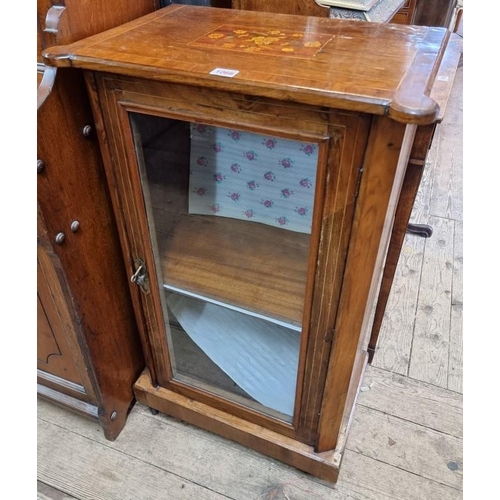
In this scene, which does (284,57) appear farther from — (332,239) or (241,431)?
(241,431)

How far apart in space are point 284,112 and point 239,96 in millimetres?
66

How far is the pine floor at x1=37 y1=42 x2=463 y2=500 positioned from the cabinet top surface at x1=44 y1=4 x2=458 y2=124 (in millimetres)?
866

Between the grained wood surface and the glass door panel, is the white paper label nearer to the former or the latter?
the glass door panel

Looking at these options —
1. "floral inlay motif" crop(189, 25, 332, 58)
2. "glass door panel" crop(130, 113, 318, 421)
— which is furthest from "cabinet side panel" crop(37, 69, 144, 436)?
"floral inlay motif" crop(189, 25, 332, 58)

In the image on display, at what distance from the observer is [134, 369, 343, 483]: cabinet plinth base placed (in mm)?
1021

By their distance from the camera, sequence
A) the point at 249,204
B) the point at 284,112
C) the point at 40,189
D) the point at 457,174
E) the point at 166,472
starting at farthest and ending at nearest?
the point at 457,174
the point at 166,472
the point at 249,204
the point at 40,189
the point at 284,112

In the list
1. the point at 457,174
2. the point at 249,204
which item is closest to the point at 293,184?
the point at 249,204

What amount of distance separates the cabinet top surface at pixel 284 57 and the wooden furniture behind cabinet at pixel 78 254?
44 mm

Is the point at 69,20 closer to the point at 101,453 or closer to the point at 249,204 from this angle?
the point at 249,204

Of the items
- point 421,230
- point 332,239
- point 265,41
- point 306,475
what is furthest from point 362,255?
point 421,230

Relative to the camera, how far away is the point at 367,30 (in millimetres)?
747

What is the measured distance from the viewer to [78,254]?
33.5 inches

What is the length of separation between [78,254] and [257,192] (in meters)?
0.35

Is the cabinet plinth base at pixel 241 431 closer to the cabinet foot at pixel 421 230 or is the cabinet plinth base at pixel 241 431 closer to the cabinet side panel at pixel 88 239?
the cabinet side panel at pixel 88 239
